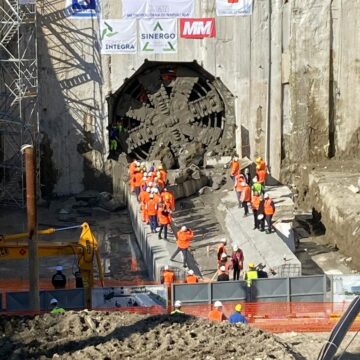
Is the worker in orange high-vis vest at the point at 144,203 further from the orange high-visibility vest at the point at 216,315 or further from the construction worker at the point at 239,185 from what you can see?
the orange high-visibility vest at the point at 216,315

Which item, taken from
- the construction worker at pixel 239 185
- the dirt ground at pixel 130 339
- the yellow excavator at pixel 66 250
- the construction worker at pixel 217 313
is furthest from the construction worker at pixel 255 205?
the dirt ground at pixel 130 339

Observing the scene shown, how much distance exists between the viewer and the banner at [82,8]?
30672 mm

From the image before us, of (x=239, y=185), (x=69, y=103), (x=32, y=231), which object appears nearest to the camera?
(x=32, y=231)

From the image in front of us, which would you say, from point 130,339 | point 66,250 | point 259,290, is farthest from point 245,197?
point 130,339

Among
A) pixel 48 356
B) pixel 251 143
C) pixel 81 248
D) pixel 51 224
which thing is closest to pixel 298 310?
pixel 81 248

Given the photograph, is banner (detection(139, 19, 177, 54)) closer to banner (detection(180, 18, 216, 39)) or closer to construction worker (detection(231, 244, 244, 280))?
banner (detection(180, 18, 216, 39))

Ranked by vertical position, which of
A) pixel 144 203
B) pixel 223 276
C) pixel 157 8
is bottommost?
pixel 223 276

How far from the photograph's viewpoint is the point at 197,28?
102 feet

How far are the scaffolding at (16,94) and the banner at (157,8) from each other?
10.3 ft

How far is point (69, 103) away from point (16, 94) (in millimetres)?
2193

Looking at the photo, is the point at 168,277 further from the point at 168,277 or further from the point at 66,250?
the point at 66,250

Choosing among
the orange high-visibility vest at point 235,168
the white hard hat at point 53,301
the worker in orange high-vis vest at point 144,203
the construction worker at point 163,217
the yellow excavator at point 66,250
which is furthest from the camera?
the orange high-visibility vest at point 235,168

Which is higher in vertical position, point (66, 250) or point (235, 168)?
point (235, 168)

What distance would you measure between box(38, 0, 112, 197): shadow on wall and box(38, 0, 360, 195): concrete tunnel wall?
→ 0.03 meters
